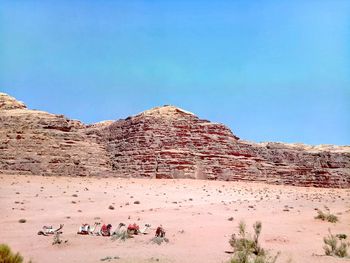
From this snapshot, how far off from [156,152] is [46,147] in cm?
982

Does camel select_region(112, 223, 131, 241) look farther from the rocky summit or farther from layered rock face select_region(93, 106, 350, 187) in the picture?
layered rock face select_region(93, 106, 350, 187)

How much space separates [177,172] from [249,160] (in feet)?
28.3

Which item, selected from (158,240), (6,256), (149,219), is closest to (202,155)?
(149,219)

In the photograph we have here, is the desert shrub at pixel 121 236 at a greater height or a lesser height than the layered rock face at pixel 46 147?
lesser

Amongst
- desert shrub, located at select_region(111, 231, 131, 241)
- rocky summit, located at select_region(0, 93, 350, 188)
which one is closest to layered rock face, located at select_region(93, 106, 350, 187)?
rocky summit, located at select_region(0, 93, 350, 188)

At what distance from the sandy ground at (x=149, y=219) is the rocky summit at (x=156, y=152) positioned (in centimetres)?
473

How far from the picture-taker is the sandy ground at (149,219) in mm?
11133

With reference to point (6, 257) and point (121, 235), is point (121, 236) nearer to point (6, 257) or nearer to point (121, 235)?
point (121, 235)

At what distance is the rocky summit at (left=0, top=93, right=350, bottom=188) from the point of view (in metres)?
37.0

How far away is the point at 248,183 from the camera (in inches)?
1604

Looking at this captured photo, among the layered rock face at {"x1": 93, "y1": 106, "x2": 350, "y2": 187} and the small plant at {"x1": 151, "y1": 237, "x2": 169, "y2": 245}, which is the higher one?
the layered rock face at {"x1": 93, "y1": 106, "x2": 350, "y2": 187}

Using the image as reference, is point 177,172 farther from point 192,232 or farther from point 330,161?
point 192,232

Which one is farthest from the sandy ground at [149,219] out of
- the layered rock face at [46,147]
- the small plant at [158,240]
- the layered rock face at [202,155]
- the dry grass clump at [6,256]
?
the layered rock face at [202,155]

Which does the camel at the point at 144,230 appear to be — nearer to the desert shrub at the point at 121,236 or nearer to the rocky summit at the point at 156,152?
the desert shrub at the point at 121,236
